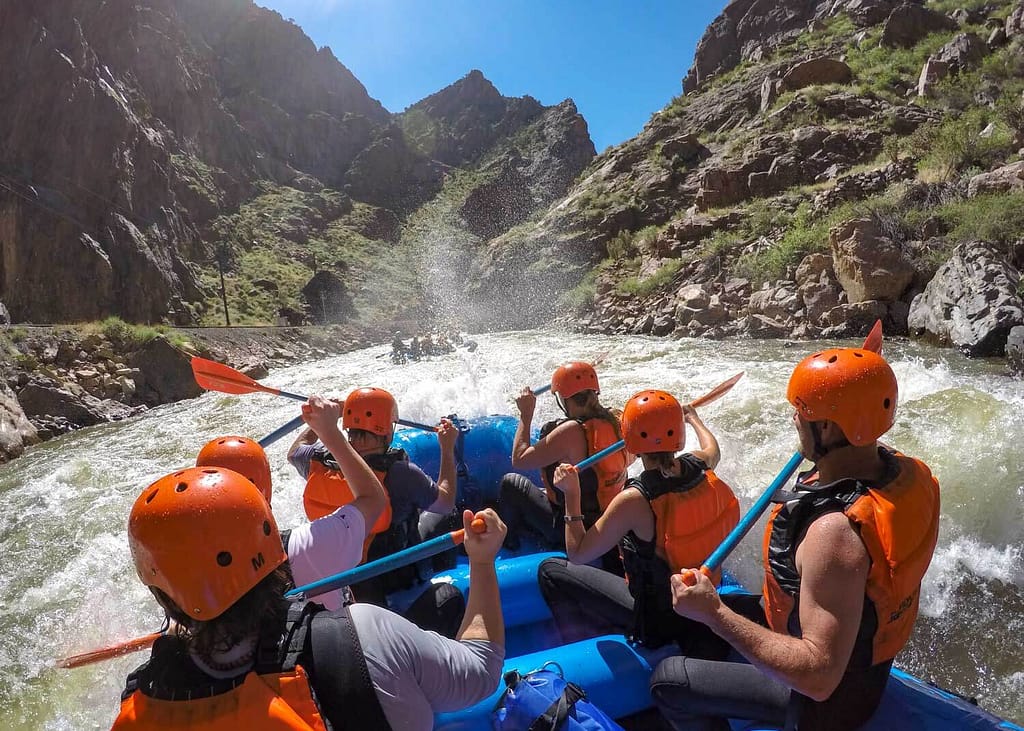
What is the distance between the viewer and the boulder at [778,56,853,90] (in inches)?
723

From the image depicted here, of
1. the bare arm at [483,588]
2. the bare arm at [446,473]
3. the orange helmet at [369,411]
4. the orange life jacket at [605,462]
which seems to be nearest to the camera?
the bare arm at [483,588]

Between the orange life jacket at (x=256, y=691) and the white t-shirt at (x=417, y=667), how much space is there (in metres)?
0.03

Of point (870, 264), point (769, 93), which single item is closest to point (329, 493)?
point (870, 264)

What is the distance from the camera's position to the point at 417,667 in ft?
3.77

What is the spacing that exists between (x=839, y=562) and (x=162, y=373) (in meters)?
13.3

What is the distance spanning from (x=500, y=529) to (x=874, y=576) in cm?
83

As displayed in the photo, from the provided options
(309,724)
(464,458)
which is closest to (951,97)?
(464,458)

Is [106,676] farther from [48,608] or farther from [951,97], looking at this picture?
[951,97]

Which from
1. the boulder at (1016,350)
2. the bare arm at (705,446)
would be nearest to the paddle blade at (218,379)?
Result: the bare arm at (705,446)

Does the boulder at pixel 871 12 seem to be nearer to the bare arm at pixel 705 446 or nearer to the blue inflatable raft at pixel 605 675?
the bare arm at pixel 705 446

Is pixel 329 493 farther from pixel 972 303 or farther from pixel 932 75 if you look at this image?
pixel 932 75

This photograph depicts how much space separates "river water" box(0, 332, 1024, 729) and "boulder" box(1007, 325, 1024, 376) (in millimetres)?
167

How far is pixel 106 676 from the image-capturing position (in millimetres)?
2986

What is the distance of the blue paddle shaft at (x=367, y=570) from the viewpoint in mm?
1490
